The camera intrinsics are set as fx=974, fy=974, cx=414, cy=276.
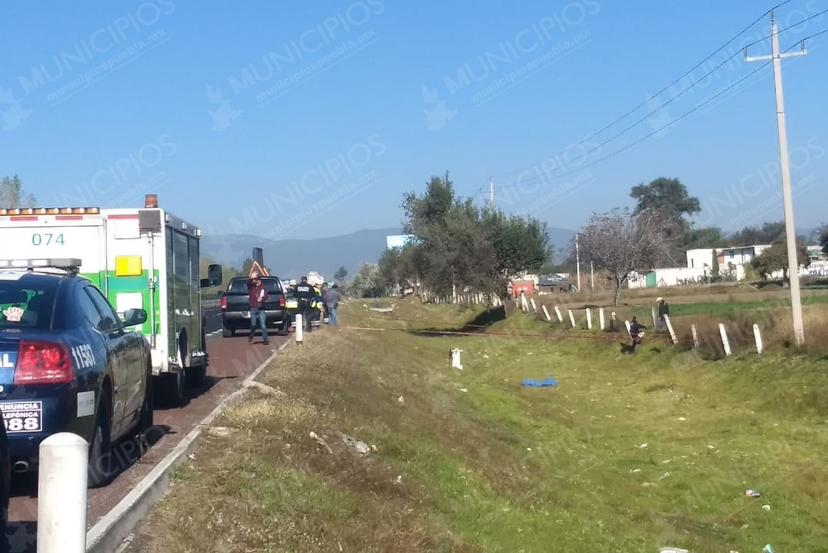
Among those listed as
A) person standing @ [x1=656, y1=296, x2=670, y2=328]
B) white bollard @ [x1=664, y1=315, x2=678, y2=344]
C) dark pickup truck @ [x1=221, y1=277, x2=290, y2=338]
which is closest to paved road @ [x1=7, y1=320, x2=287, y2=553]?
dark pickup truck @ [x1=221, y1=277, x2=290, y2=338]

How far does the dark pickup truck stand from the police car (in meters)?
21.0

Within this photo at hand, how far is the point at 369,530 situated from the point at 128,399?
2756 mm

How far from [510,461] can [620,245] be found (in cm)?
4719

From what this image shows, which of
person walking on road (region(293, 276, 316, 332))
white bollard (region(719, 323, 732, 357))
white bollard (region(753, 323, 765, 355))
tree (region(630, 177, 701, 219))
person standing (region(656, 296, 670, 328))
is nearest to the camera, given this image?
white bollard (region(753, 323, 765, 355))

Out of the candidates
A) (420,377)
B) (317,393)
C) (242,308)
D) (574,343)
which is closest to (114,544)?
(317,393)

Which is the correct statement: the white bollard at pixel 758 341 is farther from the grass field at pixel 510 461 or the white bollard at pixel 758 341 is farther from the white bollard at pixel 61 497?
the white bollard at pixel 61 497

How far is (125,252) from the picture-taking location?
12.3 m

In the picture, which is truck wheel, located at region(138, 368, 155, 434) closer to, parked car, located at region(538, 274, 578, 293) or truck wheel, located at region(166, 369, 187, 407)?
truck wheel, located at region(166, 369, 187, 407)

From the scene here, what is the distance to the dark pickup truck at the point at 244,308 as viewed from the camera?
98.3ft

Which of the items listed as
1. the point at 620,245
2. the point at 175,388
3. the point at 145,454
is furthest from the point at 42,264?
the point at 620,245

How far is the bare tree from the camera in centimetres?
6006

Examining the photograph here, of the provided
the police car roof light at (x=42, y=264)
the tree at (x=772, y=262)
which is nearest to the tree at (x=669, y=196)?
the tree at (x=772, y=262)

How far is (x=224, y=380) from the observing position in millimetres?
16578

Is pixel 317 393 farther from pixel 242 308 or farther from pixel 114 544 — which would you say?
pixel 242 308
